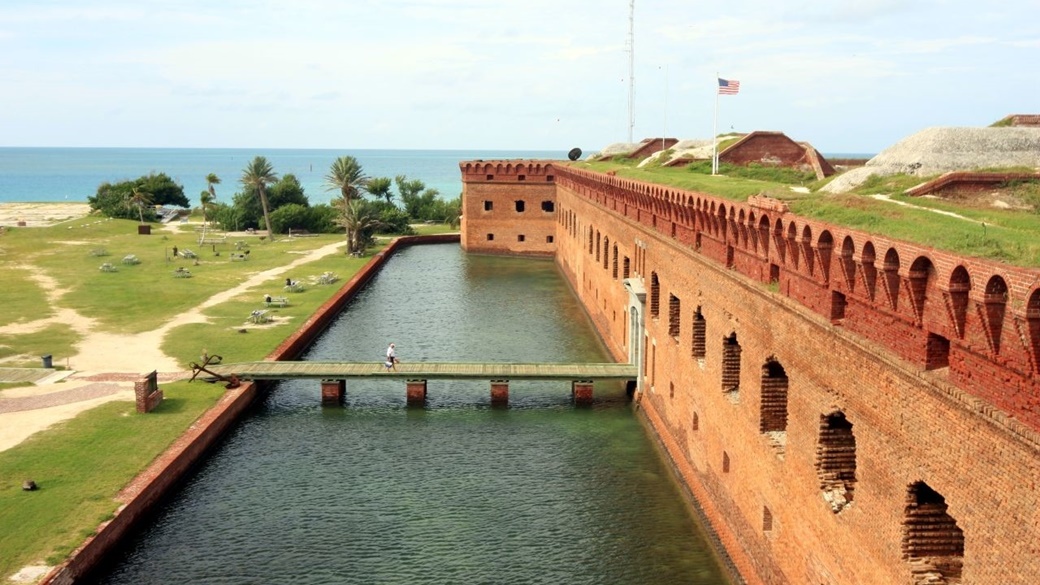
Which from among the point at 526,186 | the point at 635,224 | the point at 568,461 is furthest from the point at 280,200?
the point at 568,461

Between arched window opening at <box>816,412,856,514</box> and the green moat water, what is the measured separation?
4.06 meters

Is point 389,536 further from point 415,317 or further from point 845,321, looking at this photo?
point 415,317

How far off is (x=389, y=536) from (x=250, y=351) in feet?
45.1

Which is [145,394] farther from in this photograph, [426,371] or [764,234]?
[764,234]

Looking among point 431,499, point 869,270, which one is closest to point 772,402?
point 869,270

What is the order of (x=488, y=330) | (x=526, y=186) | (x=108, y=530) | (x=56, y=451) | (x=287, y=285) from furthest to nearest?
(x=526, y=186)
(x=287, y=285)
(x=488, y=330)
(x=56, y=451)
(x=108, y=530)

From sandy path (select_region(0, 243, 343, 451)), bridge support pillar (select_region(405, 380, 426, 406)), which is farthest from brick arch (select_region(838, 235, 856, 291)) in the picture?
sandy path (select_region(0, 243, 343, 451))

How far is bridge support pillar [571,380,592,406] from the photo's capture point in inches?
995

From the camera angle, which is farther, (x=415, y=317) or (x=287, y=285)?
(x=287, y=285)

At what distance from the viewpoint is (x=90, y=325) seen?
106 ft

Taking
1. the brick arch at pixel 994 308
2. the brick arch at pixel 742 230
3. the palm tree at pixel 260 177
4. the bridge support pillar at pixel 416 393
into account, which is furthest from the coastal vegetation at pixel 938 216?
the palm tree at pixel 260 177

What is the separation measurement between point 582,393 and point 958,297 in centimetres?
1726

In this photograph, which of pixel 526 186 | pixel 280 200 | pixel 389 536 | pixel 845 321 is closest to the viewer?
pixel 845 321

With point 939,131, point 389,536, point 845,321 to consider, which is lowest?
point 389,536
